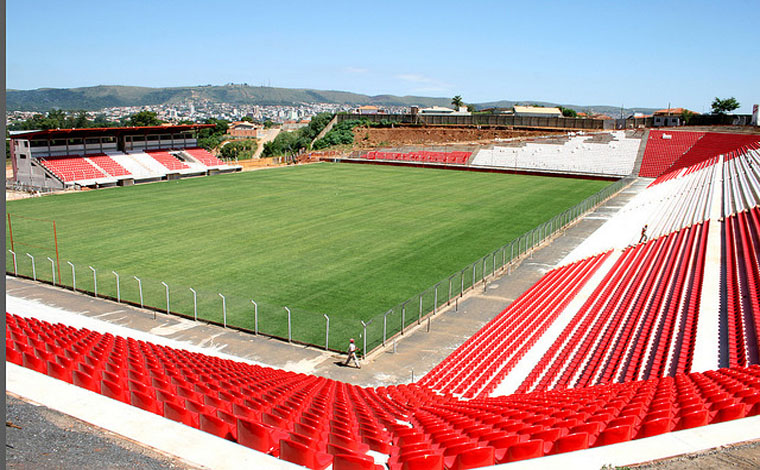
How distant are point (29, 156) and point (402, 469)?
54389 mm

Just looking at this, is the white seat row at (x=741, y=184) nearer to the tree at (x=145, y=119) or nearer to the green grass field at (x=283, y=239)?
the green grass field at (x=283, y=239)

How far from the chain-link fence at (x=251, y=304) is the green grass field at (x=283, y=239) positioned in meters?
0.08

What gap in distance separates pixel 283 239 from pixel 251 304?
35.7 feet

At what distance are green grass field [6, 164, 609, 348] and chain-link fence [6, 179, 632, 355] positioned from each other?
0.08m

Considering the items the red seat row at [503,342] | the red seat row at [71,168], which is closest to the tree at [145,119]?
the red seat row at [71,168]

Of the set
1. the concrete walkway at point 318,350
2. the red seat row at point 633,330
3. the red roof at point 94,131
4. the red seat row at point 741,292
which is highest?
the red roof at point 94,131

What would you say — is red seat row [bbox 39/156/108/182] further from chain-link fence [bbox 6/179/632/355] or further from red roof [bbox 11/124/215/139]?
chain-link fence [bbox 6/179/632/355]

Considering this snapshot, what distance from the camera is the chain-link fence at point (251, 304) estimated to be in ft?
57.7

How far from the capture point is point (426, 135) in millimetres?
101250

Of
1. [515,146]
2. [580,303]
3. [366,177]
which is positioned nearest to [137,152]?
[366,177]

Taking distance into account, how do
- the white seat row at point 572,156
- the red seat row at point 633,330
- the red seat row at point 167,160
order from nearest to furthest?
the red seat row at point 633,330 → the red seat row at point 167,160 → the white seat row at point 572,156

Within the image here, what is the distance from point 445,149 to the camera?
81.6 metres

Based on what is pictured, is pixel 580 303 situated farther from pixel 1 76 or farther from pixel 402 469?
pixel 1 76

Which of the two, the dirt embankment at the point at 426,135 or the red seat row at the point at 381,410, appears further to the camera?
the dirt embankment at the point at 426,135
